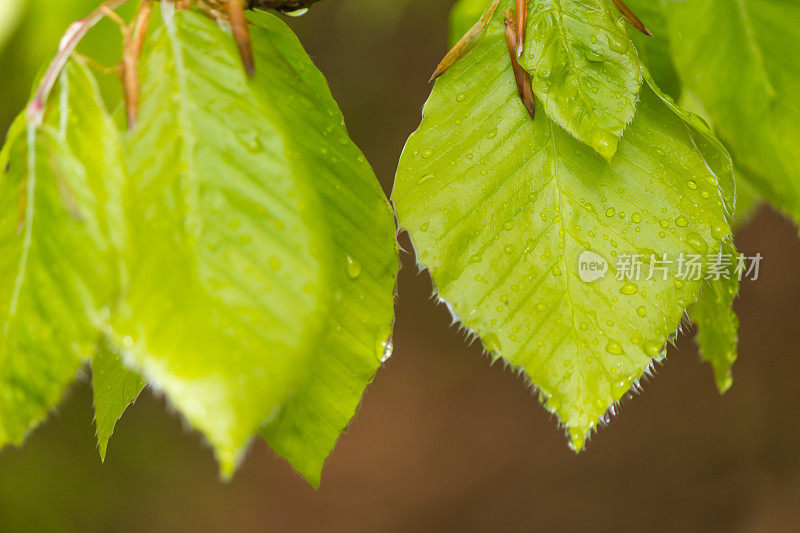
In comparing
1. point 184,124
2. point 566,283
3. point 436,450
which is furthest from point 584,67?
point 436,450

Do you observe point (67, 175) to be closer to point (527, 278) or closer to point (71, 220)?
point (71, 220)

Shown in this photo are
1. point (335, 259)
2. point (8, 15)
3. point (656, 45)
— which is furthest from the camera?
Answer: point (8, 15)

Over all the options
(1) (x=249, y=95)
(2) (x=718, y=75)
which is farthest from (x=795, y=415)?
(1) (x=249, y=95)

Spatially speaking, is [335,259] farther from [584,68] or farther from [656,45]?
[656,45]

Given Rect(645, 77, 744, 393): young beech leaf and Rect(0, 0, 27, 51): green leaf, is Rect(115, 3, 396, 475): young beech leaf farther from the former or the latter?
Rect(0, 0, 27, 51): green leaf

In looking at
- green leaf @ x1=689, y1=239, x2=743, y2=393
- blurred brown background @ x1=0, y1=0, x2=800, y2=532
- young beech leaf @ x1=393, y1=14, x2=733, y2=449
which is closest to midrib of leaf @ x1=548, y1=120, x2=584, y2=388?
young beech leaf @ x1=393, y1=14, x2=733, y2=449

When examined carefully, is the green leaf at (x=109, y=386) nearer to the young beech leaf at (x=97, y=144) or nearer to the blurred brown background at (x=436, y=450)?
the young beech leaf at (x=97, y=144)
